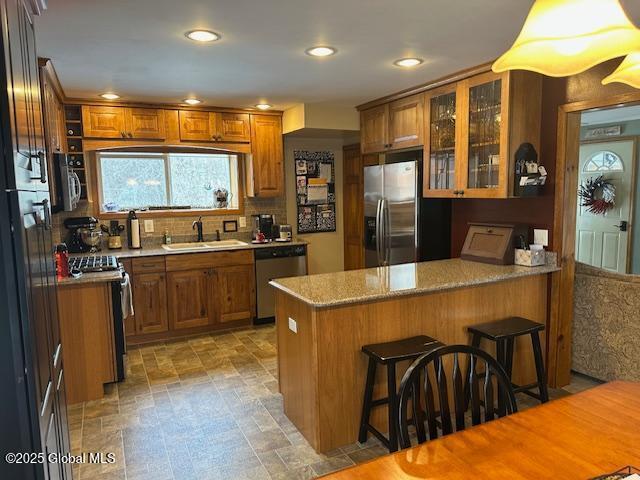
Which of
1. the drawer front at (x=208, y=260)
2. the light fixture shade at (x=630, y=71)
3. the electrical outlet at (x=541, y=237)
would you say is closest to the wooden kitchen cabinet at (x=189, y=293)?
the drawer front at (x=208, y=260)

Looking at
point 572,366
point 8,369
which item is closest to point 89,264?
point 8,369

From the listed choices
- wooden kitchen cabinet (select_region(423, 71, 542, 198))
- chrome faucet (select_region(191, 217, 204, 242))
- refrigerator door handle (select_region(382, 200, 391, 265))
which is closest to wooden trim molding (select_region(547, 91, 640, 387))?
wooden kitchen cabinet (select_region(423, 71, 542, 198))

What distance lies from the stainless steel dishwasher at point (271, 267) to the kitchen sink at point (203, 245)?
0.32 meters

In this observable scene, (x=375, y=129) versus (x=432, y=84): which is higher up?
(x=432, y=84)

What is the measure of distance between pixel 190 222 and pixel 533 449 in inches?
173

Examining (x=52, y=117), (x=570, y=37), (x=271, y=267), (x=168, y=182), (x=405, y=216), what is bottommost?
(x=271, y=267)

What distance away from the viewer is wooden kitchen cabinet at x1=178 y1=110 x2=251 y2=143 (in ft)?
15.2

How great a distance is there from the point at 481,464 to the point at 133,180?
462 cm

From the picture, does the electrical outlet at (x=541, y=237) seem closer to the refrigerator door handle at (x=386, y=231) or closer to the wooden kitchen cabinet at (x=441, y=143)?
the wooden kitchen cabinet at (x=441, y=143)

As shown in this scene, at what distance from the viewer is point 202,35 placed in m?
2.50

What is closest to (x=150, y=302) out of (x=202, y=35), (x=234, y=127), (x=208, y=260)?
(x=208, y=260)

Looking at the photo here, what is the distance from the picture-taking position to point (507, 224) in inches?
133

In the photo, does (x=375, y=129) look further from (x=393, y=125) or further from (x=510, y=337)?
(x=510, y=337)

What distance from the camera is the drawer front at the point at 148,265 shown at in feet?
13.9
